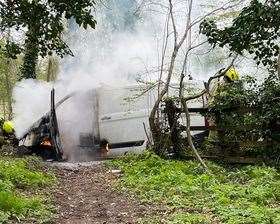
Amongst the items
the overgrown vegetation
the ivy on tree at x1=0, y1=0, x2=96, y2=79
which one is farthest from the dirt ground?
the overgrown vegetation

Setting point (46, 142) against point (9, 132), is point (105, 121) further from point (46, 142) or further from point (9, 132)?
point (9, 132)

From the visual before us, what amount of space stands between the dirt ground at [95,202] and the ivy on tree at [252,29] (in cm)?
297

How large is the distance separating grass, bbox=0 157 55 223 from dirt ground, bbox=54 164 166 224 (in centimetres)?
26

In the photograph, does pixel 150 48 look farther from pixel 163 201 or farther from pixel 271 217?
pixel 271 217

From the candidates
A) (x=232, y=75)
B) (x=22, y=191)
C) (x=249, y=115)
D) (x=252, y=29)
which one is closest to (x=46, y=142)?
(x=22, y=191)

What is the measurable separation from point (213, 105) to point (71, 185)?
362cm

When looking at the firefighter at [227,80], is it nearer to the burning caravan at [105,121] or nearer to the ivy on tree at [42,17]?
the burning caravan at [105,121]

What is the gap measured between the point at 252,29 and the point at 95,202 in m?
3.71

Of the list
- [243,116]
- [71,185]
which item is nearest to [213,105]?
[243,116]

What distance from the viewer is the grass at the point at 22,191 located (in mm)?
6562

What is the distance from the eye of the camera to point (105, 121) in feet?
45.9

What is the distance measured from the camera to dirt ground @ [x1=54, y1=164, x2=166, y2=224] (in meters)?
6.87

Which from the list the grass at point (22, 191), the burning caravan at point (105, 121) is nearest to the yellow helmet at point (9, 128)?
the burning caravan at point (105, 121)

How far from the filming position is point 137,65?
17.9 m
